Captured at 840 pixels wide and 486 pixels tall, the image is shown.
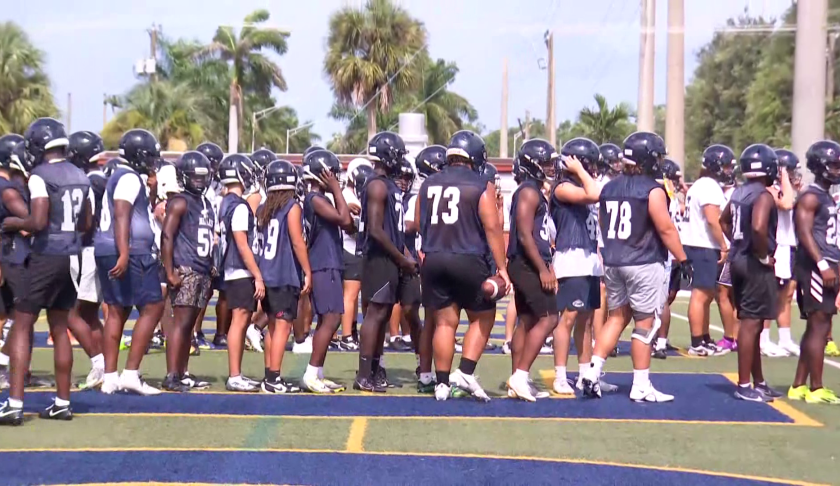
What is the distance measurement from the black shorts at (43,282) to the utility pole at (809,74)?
16951 millimetres

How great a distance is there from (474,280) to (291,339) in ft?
17.3

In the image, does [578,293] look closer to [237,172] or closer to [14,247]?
[237,172]

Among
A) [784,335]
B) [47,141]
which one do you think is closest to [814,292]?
[784,335]

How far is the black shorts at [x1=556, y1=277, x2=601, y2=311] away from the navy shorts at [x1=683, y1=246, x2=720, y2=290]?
118 inches

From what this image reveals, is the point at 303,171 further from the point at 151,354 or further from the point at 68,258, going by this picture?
the point at 151,354

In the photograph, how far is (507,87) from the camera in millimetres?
52188

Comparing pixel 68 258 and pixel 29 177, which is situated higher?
pixel 29 177

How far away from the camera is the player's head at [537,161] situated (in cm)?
895

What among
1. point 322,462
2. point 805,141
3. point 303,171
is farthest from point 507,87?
point 322,462

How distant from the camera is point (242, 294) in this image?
927 cm

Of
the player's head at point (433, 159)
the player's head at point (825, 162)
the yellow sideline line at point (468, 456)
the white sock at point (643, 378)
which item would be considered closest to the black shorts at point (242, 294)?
the player's head at point (433, 159)

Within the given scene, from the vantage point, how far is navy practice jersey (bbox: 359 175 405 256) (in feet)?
30.3

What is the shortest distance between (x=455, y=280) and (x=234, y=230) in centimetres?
197

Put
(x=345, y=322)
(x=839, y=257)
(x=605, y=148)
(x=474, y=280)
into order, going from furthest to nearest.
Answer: (x=345, y=322), (x=605, y=148), (x=839, y=257), (x=474, y=280)
